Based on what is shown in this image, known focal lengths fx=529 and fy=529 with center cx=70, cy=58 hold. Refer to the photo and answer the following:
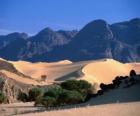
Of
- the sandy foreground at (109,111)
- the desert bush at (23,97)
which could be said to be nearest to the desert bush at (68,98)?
the sandy foreground at (109,111)

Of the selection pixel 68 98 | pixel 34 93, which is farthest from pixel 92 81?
pixel 68 98

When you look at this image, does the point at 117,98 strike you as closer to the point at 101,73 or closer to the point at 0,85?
the point at 0,85

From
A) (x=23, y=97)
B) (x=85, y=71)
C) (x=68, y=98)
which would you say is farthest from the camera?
(x=85, y=71)

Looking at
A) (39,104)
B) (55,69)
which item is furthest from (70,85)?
(55,69)

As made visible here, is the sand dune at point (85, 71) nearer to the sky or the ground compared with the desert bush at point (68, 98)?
nearer to the sky

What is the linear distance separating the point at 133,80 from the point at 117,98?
12.5ft

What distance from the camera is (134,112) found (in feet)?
77.4

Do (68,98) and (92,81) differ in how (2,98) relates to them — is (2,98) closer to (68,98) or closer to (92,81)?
(68,98)

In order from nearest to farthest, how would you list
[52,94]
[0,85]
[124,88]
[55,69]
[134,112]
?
[134,112] < [124,88] < [52,94] < [0,85] < [55,69]

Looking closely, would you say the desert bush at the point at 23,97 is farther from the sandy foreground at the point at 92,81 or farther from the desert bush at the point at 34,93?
the sandy foreground at the point at 92,81

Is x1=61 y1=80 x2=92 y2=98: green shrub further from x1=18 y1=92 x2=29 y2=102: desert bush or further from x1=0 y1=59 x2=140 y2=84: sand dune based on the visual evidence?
x1=0 y1=59 x2=140 y2=84: sand dune

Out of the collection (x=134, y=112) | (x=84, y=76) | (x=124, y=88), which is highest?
(x=84, y=76)

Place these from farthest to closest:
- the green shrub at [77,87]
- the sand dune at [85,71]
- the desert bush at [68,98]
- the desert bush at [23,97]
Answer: the sand dune at [85,71], the desert bush at [23,97], the green shrub at [77,87], the desert bush at [68,98]

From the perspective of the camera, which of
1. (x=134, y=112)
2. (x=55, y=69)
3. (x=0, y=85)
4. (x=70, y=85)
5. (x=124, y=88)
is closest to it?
(x=134, y=112)
